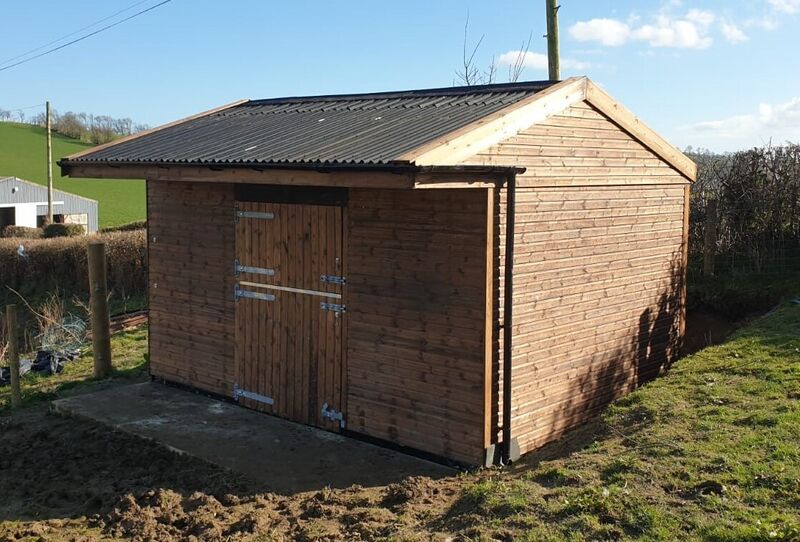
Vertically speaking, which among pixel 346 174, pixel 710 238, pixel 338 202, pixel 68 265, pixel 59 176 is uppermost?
pixel 59 176

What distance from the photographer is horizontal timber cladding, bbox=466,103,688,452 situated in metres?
7.46

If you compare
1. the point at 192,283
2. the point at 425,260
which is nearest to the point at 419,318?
the point at 425,260

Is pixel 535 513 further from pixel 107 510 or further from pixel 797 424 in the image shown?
pixel 107 510

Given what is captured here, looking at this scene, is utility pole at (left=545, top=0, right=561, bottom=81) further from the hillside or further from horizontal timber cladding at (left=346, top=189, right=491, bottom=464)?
the hillside

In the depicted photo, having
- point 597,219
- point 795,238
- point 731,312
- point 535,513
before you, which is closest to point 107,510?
point 535,513

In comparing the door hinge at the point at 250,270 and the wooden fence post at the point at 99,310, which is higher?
the door hinge at the point at 250,270

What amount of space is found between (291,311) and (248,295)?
2.47 feet

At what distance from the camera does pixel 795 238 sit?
1355 cm

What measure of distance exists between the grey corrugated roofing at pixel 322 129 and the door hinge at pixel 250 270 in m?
1.32

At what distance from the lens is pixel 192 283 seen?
9805 millimetres

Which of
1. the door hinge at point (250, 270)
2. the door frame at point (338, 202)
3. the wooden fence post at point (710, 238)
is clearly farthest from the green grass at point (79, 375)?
the wooden fence post at point (710, 238)

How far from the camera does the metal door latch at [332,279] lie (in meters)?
8.04

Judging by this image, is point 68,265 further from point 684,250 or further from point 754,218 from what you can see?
point 684,250

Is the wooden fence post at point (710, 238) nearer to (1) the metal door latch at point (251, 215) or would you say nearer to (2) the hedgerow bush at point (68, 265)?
(1) the metal door latch at point (251, 215)
